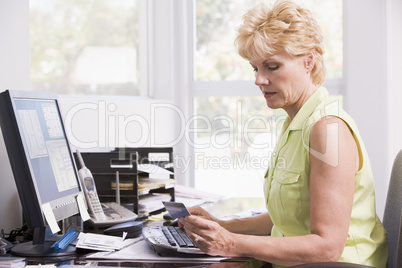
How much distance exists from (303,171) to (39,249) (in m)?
0.82

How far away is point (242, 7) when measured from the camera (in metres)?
3.39

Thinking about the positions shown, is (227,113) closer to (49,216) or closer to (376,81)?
(376,81)

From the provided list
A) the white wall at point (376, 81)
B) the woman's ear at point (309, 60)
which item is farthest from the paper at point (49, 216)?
the white wall at point (376, 81)

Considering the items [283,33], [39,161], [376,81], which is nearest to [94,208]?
[39,161]

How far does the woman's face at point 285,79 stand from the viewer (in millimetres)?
1605

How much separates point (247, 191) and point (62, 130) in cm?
196

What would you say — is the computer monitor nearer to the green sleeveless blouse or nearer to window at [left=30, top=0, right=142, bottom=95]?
the green sleeveless blouse

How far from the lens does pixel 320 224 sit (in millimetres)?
1362

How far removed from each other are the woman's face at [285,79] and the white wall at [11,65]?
85cm

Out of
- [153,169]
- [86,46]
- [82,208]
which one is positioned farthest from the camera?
[86,46]

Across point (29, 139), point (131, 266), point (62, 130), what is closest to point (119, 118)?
point (62, 130)

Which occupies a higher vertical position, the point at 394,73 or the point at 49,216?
the point at 394,73

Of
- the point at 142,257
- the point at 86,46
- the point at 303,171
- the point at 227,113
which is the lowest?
the point at 142,257

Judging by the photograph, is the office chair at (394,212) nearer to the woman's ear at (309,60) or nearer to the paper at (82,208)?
the woman's ear at (309,60)
